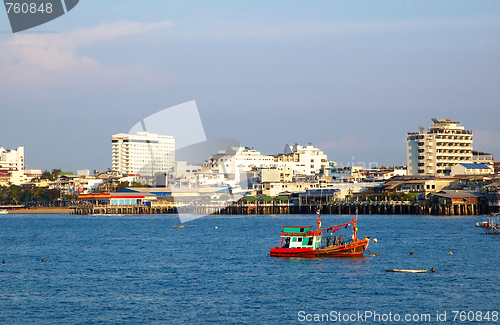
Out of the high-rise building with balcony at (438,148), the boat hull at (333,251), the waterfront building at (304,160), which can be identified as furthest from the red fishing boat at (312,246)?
the waterfront building at (304,160)

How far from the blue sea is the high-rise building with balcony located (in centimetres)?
6959

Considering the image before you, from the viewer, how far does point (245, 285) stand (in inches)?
1378

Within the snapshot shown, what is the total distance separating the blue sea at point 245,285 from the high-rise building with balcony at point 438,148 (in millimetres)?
69592

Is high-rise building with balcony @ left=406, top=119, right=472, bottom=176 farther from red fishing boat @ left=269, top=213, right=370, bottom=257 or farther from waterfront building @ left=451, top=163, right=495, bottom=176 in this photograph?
red fishing boat @ left=269, top=213, right=370, bottom=257

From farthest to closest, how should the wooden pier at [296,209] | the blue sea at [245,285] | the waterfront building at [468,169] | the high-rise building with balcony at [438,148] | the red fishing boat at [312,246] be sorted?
the high-rise building with balcony at [438,148] < the waterfront building at [468,169] < the wooden pier at [296,209] < the red fishing boat at [312,246] < the blue sea at [245,285]

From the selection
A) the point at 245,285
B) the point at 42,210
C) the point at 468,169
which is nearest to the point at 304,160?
the point at 468,169

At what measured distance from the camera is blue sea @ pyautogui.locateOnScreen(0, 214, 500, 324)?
92.1 feet

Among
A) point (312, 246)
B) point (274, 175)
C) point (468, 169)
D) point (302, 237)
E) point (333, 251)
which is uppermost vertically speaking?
point (274, 175)

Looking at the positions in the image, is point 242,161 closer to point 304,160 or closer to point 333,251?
point 304,160

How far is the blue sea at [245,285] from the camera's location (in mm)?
28062

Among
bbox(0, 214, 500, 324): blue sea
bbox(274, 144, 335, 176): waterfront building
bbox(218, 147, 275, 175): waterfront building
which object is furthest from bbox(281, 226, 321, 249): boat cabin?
bbox(218, 147, 275, 175): waterfront building

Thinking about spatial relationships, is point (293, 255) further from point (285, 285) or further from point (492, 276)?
point (492, 276)

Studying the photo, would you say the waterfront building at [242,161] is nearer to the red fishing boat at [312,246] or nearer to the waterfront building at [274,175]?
the waterfront building at [274,175]

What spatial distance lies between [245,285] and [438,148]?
9788 centimetres
